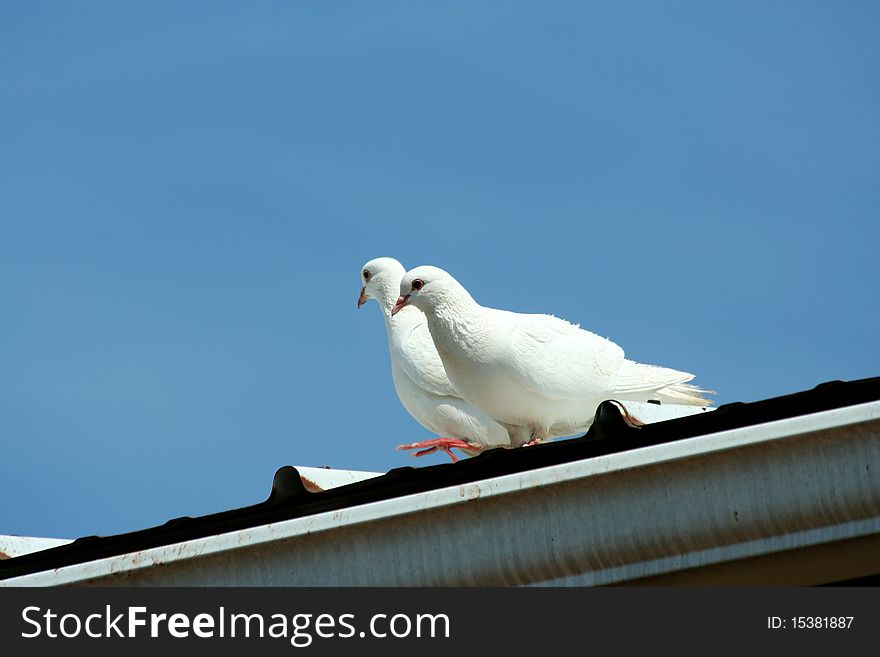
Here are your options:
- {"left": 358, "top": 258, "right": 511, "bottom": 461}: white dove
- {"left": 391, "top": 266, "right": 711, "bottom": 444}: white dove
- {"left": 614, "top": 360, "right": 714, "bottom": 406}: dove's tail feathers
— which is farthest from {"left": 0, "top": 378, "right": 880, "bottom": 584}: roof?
{"left": 358, "top": 258, "right": 511, "bottom": 461}: white dove

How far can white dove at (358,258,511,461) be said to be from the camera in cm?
784

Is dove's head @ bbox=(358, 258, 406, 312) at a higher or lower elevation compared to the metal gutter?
higher

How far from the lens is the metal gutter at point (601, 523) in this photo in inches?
118

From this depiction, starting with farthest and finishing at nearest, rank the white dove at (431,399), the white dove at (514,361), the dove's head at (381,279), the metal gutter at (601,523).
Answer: the dove's head at (381,279), the white dove at (431,399), the white dove at (514,361), the metal gutter at (601,523)

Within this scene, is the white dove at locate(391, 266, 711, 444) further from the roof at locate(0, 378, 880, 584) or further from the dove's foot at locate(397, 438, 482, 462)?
the roof at locate(0, 378, 880, 584)

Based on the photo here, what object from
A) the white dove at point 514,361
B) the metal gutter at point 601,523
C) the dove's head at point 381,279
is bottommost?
the metal gutter at point 601,523

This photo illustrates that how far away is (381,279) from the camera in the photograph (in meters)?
9.02

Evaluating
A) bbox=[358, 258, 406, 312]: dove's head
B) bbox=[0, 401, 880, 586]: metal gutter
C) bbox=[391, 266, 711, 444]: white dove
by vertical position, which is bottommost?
bbox=[0, 401, 880, 586]: metal gutter

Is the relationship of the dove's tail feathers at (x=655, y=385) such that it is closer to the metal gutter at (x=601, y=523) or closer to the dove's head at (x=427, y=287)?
the dove's head at (x=427, y=287)

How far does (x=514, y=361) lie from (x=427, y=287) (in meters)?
0.56

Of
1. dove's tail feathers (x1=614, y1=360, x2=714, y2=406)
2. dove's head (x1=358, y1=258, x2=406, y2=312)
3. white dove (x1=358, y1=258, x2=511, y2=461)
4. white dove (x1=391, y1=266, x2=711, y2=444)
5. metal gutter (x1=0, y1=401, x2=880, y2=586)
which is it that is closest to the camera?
metal gutter (x1=0, y1=401, x2=880, y2=586)

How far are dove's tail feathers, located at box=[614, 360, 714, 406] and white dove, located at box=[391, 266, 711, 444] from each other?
5 cm

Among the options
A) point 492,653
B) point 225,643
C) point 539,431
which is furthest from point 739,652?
point 539,431

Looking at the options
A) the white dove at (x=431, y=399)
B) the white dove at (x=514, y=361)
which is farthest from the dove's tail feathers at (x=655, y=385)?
the white dove at (x=431, y=399)
